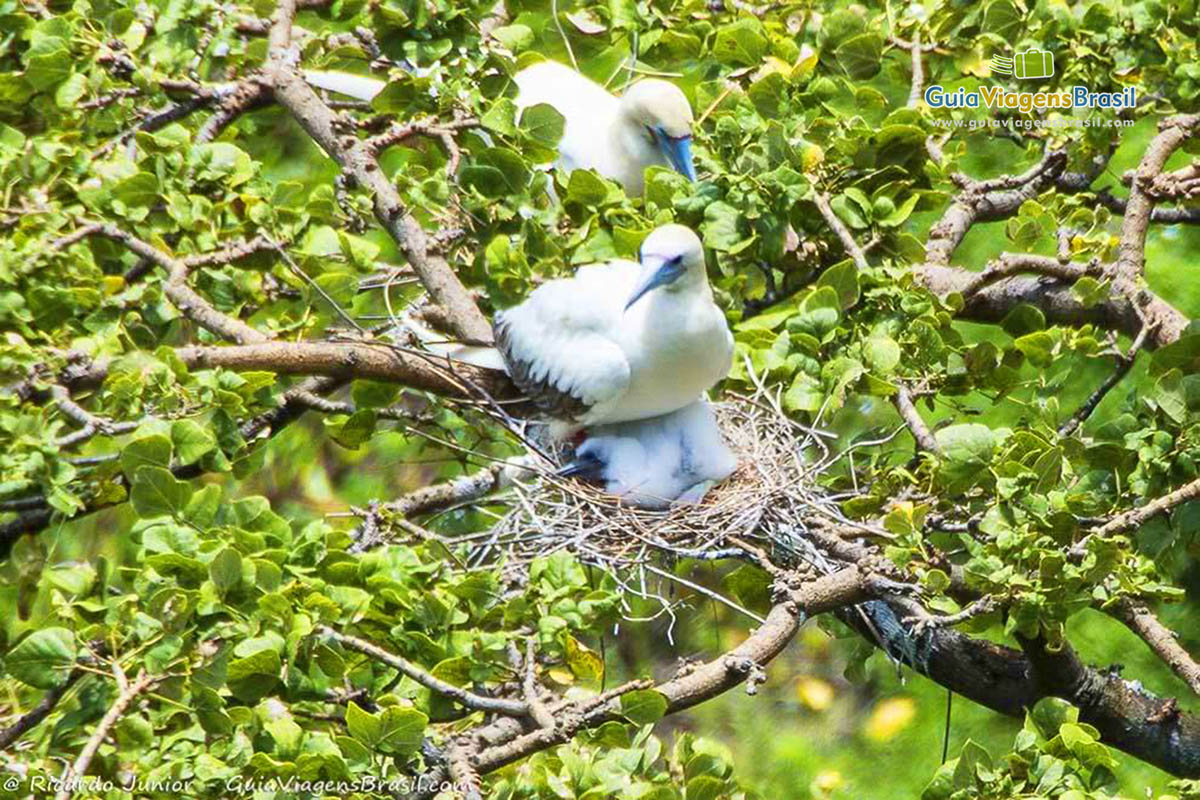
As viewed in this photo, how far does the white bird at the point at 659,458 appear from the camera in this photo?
320cm

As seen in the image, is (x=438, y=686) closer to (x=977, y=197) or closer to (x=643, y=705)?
(x=643, y=705)

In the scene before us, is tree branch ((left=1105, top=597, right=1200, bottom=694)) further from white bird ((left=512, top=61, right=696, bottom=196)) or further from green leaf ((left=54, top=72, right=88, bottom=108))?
green leaf ((left=54, top=72, right=88, bottom=108))

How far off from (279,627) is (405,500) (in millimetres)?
1117

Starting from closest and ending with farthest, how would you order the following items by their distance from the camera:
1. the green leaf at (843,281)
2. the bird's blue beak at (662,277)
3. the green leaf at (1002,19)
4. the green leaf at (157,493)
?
the green leaf at (157,493) < the green leaf at (843,281) < the bird's blue beak at (662,277) < the green leaf at (1002,19)

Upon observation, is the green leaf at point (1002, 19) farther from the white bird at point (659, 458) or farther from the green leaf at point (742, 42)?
the white bird at point (659, 458)

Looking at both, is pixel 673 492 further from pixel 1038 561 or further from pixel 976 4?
pixel 976 4

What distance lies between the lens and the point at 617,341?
3211 mm

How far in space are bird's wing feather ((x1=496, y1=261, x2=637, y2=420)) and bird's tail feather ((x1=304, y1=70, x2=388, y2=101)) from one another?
3.33 ft

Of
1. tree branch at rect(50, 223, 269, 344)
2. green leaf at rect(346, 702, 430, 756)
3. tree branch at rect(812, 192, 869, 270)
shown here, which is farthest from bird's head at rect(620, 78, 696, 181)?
green leaf at rect(346, 702, 430, 756)

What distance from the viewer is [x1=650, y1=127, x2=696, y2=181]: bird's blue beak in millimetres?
3512

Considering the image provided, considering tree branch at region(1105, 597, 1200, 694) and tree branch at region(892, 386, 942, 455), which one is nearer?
tree branch at region(1105, 597, 1200, 694)

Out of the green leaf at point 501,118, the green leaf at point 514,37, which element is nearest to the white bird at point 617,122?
the green leaf at point 514,37

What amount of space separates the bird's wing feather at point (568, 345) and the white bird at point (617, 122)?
402mm

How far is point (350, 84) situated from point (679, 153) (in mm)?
946
